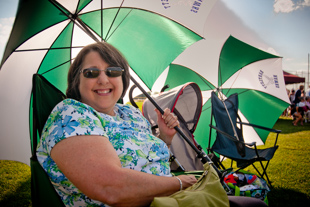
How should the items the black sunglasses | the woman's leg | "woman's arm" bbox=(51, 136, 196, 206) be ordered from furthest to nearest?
1. the black sunglasses
2. the woman's leg
3. "woman's arm" bbox=(51, 136, 196, 206)

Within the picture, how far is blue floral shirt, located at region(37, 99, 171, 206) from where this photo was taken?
1015 mm

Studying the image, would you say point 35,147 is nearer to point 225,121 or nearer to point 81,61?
point 81,61

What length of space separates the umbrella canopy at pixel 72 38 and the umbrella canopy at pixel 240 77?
152 cm

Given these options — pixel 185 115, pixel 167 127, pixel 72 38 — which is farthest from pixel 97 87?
pixel 72 38

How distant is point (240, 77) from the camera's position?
5.09 m

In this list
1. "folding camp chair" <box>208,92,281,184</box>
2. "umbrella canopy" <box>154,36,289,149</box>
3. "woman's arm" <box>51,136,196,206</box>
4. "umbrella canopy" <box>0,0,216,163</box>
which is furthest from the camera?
"umbrella canopy" <box>154,36,289,149</box>

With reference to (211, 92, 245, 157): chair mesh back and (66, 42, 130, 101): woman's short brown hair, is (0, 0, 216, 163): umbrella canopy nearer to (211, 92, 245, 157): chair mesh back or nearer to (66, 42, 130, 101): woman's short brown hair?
(66, 42, 130, 101): woman's short brown hair

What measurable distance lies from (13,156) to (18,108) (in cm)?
74

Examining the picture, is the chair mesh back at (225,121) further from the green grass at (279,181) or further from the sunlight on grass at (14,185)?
the sunlight on grass at (14,185)

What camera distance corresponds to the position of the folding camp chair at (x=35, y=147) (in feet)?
3.84

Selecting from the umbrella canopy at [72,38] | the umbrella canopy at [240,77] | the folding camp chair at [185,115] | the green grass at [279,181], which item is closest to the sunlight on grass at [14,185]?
the green grass at [279,181]

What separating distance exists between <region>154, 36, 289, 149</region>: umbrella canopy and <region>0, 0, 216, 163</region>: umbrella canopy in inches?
59.9

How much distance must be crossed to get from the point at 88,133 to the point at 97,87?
535 mm

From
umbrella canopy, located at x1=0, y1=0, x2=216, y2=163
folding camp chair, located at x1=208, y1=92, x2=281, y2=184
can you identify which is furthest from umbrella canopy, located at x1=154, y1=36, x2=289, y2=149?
umbrella canopy, located at x1=0, y1=0, x2=216, y2=163
